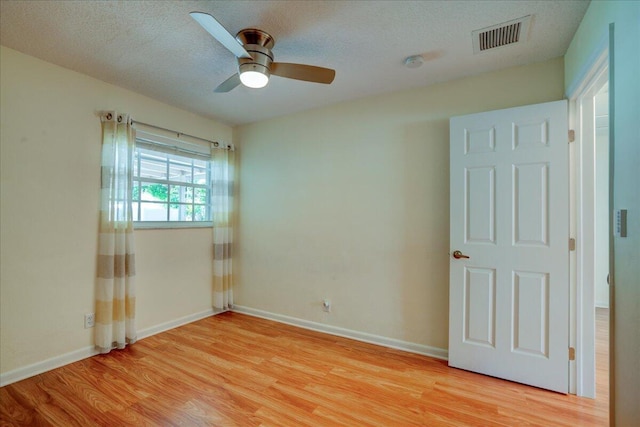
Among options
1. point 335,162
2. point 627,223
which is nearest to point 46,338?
point 335,162

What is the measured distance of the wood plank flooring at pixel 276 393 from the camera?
172 centimetres

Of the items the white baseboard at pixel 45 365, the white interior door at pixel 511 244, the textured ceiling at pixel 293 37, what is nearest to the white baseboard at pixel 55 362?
the white baseboard at pixel 45 365

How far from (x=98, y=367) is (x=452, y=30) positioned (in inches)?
143

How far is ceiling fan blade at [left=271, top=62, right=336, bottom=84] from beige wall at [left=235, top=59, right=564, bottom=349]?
1.10 meters

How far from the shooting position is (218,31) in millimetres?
1489

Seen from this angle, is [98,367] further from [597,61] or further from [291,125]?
[597,61]

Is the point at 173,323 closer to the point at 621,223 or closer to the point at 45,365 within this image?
the point at 45,365

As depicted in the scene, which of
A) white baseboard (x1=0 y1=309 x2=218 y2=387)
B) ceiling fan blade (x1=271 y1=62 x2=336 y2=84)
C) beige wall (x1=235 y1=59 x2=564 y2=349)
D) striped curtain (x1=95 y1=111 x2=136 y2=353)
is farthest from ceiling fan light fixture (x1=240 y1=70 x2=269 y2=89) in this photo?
white baseboard (x1=0 y1=309 x2=218 y2=387)

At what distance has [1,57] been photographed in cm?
Answer: 204

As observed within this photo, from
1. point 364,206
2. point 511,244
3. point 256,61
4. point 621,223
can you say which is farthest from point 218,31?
point 511,244

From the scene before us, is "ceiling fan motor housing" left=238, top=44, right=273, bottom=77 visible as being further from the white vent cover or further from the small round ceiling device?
the white vent cover

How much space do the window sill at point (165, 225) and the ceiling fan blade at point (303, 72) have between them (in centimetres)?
209

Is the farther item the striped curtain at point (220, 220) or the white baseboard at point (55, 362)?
the striped curtain at point (220, 220)

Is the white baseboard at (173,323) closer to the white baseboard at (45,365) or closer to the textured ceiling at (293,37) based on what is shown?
the white baseboard at (45,365)
